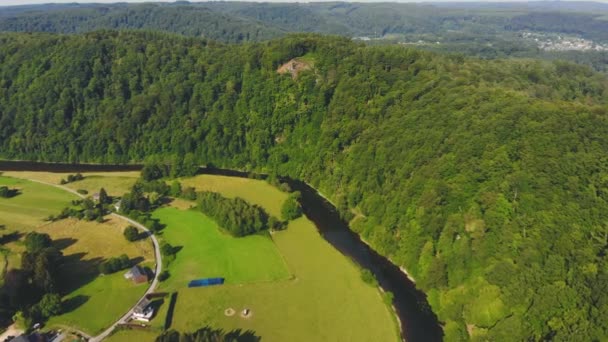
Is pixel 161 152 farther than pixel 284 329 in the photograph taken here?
Yes

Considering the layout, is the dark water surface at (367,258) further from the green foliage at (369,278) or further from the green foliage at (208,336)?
the green foliage at (208,336)

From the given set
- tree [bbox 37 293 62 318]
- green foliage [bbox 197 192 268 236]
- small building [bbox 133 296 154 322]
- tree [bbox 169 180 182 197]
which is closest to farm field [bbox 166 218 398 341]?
small building [bbox 133 296 154 322]

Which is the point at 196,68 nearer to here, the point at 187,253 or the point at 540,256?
the point at 187,253

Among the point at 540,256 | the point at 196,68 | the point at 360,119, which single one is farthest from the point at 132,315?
the point at 196,68

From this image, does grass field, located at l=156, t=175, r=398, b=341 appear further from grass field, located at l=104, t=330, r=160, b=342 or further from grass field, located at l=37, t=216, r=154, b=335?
grass field, located at l=37, t=216, r=154, b=335

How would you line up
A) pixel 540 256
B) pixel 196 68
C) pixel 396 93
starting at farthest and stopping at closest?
1. pixel 196 68
2. pixel 396 93
3. pixel 540 256

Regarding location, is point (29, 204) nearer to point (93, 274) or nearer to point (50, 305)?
point (93, 274)
